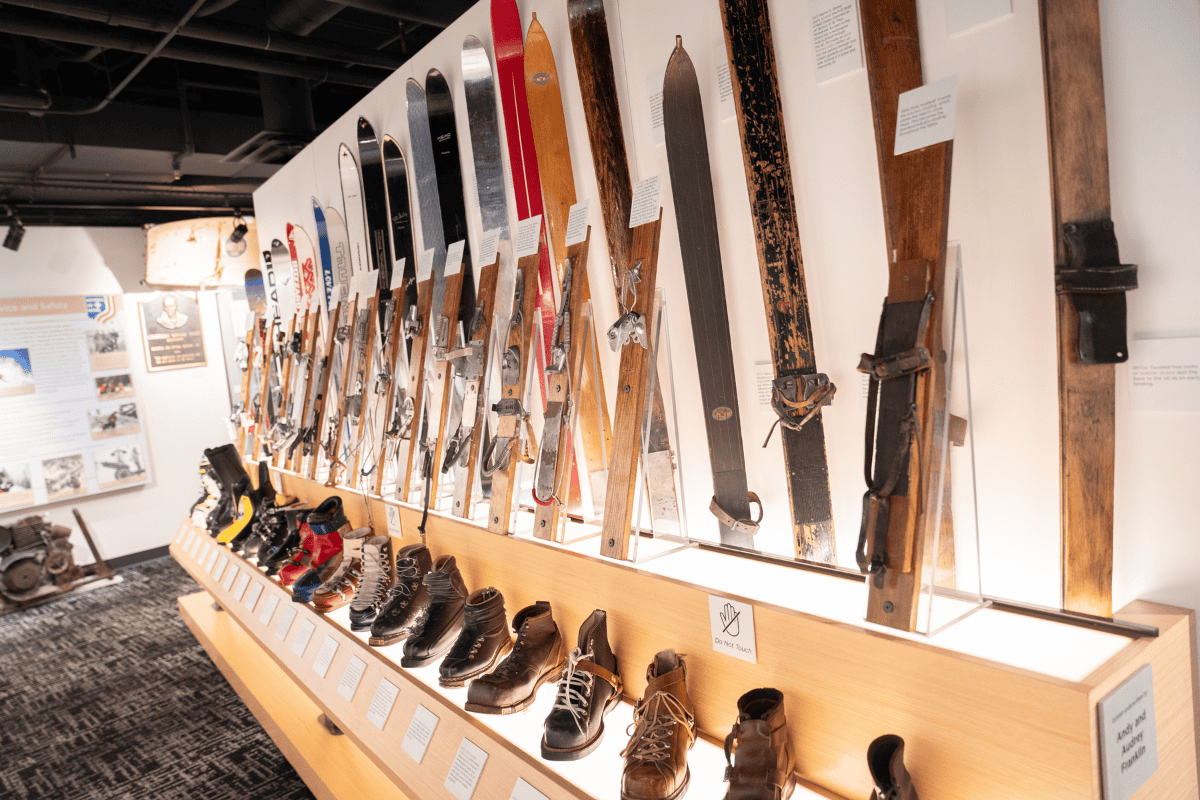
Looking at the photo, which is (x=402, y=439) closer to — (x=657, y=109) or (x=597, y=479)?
(x=597, y=479)

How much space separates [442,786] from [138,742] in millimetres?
2731

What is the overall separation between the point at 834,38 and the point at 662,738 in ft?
4.43

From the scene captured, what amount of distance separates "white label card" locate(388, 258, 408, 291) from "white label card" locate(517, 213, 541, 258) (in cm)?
99

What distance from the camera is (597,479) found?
2057 mm

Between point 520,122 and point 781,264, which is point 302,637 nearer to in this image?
point 520,122

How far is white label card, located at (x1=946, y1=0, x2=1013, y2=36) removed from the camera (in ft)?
3.87

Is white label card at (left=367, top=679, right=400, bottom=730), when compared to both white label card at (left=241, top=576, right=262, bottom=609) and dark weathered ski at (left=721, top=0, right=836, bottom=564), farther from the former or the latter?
white label card at (left=241, top=576, right=262, bottom=609)

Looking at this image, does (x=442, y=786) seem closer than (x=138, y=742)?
Yes

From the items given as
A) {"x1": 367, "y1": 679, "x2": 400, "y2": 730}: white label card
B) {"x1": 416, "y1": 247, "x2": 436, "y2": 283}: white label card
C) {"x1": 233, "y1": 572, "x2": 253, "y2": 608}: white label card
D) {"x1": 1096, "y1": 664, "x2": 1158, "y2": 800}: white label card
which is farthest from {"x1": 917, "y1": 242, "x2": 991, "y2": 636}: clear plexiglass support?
{"x1": 233, "y1": 572, "x2": 253, "y2": 608}: white label card

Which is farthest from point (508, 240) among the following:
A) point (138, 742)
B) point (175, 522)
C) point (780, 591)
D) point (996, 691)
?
point (175, 522)

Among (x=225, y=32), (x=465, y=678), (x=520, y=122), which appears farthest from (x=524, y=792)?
(x=225, y=32)

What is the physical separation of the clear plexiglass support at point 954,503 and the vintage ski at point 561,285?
877mm

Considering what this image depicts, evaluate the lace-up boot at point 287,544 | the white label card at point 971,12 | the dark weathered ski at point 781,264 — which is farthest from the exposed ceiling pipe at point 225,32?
the white label card at point 971,12

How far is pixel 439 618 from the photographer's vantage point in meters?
2.02
